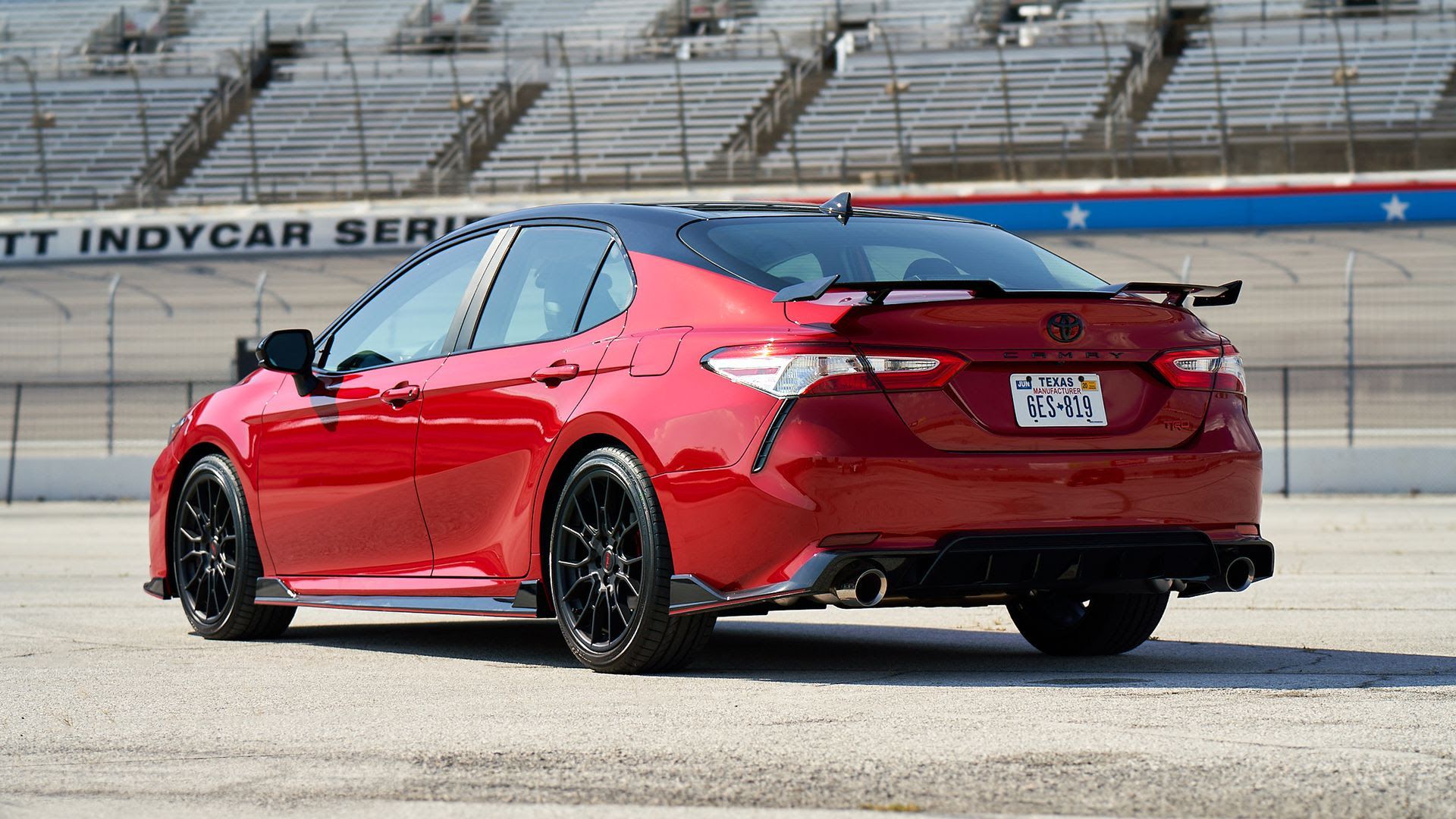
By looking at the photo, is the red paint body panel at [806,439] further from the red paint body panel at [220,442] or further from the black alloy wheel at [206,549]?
the black alloy wheel at [206,549]

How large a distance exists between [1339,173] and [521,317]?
27.0 m

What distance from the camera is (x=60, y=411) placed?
2092cm

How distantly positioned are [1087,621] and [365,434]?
101 inches

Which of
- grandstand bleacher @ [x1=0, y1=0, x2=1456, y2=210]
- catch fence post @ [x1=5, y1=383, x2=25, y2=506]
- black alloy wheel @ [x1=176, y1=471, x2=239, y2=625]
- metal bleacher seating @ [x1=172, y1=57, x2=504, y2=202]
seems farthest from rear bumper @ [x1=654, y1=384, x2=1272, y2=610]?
metal bleacher seating @ [x1=172, y1=57, x2=504, y2=202]

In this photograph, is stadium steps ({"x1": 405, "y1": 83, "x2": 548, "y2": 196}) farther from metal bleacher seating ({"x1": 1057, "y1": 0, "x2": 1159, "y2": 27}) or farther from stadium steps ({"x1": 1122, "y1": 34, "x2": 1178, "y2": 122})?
stadium steps ({"x1": 1122, "y1": 34, "x2": 1178, "y2": 122})

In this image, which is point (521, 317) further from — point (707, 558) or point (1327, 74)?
point (1327, 74)

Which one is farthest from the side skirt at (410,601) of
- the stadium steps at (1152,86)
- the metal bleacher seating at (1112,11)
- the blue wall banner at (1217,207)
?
the metal bleacher seating at (1112,11)

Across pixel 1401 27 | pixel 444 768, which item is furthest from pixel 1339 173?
pixel 444 768

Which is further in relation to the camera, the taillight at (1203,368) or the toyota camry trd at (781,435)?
the taillight at (1203,368)

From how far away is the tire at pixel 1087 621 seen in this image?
6199 mm

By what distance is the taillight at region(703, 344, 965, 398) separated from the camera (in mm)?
4965

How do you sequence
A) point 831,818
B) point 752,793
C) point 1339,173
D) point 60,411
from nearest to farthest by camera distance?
1. point 831,818
2. point 752,793
3. point 60,411
4. point 1339,173

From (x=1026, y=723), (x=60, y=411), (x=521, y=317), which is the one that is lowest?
(x=60, y=411)

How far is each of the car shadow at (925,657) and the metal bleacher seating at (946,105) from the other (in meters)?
26.1
